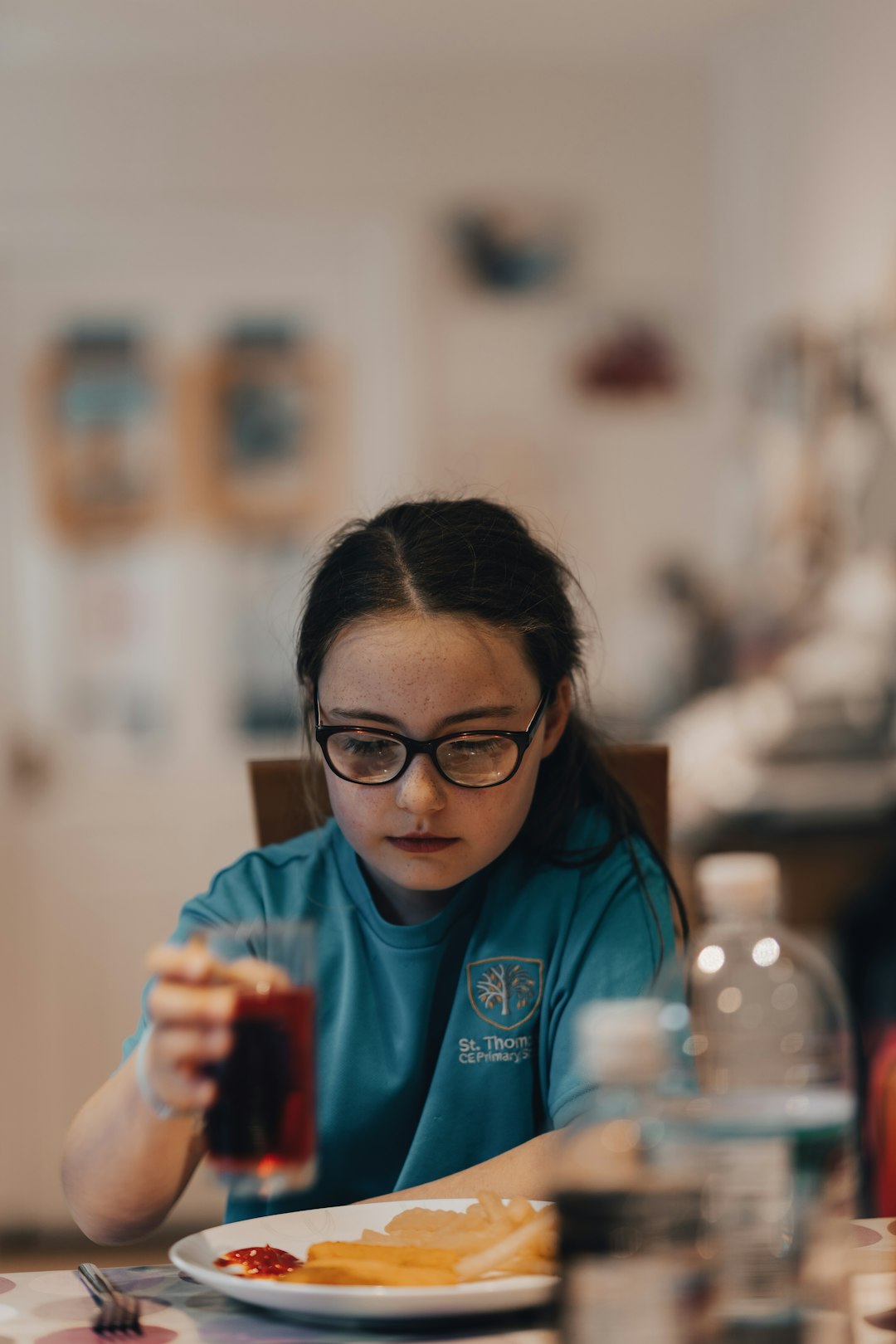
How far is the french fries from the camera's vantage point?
81cm

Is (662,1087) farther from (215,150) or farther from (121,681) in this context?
(215,150)

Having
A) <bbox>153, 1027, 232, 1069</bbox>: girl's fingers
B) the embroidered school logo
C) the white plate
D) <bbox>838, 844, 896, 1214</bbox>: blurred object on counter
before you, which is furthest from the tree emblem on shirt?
<bbox>838, 844, 896, 1214</bbox>: blurred object on counter

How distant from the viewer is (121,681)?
3693 millimetres

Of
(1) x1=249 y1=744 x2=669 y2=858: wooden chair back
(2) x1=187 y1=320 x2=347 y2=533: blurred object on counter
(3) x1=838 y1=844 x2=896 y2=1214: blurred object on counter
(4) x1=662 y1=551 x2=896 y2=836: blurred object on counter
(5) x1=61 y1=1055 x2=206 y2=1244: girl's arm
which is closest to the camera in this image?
(5) x1=61 y1=1055 x2=206 y2=1244: girl's arm

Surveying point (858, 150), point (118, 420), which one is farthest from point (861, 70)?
point (118, 420)

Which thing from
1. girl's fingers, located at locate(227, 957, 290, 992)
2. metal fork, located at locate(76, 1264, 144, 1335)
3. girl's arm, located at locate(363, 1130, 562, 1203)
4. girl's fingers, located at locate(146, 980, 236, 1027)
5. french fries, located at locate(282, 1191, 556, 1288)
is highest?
girl's fingers, located at locate(227, 957, 290, 992)

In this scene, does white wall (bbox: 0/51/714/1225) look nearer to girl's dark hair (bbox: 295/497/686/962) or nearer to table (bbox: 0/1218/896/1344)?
girl's dark hair (bbox: 295/497/686/962)

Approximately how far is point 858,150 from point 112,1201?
2.81 metres

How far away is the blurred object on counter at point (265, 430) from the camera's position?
3.71 metres

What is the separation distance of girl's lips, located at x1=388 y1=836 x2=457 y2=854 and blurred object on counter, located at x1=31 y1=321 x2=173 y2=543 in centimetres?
272

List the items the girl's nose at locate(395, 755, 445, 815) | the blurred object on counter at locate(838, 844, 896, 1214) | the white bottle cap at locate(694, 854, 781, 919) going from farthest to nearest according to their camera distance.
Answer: the blurred object on counter at locate(838, 844, 896, 1214)
the girl's nose at locate(395, 755, 445, 815)
the white bottle cap at locate(694, 854, 781, 919)

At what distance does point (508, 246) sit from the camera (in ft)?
12.3

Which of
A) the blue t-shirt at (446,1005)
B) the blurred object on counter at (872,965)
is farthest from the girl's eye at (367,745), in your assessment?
the blurred object on counter at (872,965)

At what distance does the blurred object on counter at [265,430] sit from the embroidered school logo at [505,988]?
2.64 metres
